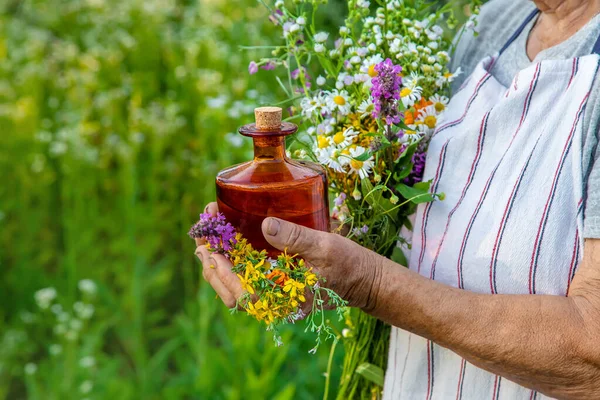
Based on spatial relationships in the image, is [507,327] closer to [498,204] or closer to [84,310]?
[498,204]

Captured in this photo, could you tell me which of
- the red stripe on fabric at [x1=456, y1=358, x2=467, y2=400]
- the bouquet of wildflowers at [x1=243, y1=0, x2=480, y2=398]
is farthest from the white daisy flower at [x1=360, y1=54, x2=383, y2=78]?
the red stripe on fabric at [x1=456, y1=358, x2=467, y2=400]

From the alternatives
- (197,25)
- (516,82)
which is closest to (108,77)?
(197,25)

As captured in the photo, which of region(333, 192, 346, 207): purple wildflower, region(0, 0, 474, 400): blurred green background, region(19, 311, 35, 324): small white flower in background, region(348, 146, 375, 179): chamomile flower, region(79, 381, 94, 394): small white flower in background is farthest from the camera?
region(19, 311, 35, 324): small white flower in background

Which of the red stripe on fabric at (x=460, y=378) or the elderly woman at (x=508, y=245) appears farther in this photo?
the red stripe on fabric at (x=460, y=378)

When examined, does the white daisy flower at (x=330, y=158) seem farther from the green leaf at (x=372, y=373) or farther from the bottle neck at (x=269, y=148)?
the green leaf at (x=372, y=373)

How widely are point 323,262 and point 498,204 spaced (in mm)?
313

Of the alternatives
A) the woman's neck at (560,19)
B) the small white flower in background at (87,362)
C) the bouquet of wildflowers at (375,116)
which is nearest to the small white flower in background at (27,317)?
the small white flower in background at (87,362)

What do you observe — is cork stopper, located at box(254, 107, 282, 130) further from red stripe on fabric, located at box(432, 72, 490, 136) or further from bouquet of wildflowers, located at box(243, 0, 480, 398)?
red stripe on fabric, located at box(432, 72, 490, 136)

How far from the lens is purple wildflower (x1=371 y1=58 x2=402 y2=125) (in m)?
1.00

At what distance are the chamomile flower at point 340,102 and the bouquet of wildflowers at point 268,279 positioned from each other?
28 centimetres

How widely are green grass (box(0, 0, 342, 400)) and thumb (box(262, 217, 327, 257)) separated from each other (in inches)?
44.4

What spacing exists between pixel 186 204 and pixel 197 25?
3.20ft

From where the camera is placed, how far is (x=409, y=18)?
4.07 ft

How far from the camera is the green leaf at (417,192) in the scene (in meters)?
1.08
